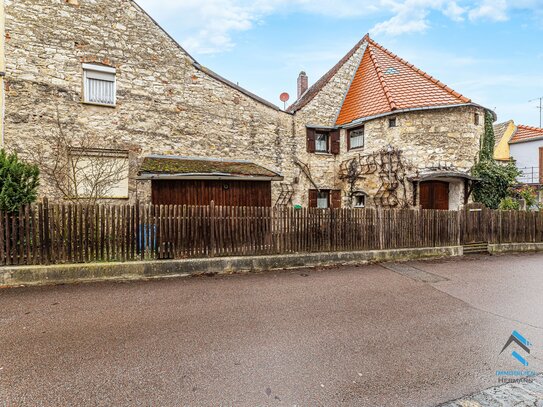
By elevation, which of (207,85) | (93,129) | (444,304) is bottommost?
(444,304)

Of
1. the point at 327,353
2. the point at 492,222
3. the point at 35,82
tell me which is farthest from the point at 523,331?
the point at 35,82

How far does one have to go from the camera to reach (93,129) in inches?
437

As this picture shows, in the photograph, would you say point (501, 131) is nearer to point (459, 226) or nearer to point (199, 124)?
point (459, 226)

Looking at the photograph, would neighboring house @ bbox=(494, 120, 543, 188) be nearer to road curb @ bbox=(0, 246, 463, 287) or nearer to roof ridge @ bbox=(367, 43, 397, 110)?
roof ridge @ bbox=(367, 43, 397, 110)

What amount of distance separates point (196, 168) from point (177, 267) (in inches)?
193

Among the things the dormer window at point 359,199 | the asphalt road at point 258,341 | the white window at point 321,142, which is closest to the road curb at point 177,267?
the asphalt road at point 258,341

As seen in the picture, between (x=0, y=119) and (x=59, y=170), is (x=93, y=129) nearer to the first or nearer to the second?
(x=59, y=170)

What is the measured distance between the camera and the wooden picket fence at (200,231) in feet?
21.1

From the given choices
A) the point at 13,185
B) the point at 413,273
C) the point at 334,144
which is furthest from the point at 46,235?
the point at 334,144

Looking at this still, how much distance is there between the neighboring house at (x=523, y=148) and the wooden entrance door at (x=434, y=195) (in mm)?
12646

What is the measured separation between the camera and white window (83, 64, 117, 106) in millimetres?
11094

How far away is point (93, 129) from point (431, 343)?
39.2 feet

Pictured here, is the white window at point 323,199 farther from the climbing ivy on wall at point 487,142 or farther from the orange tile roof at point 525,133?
the orange tile roof at point 525,133

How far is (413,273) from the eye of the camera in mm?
7824
